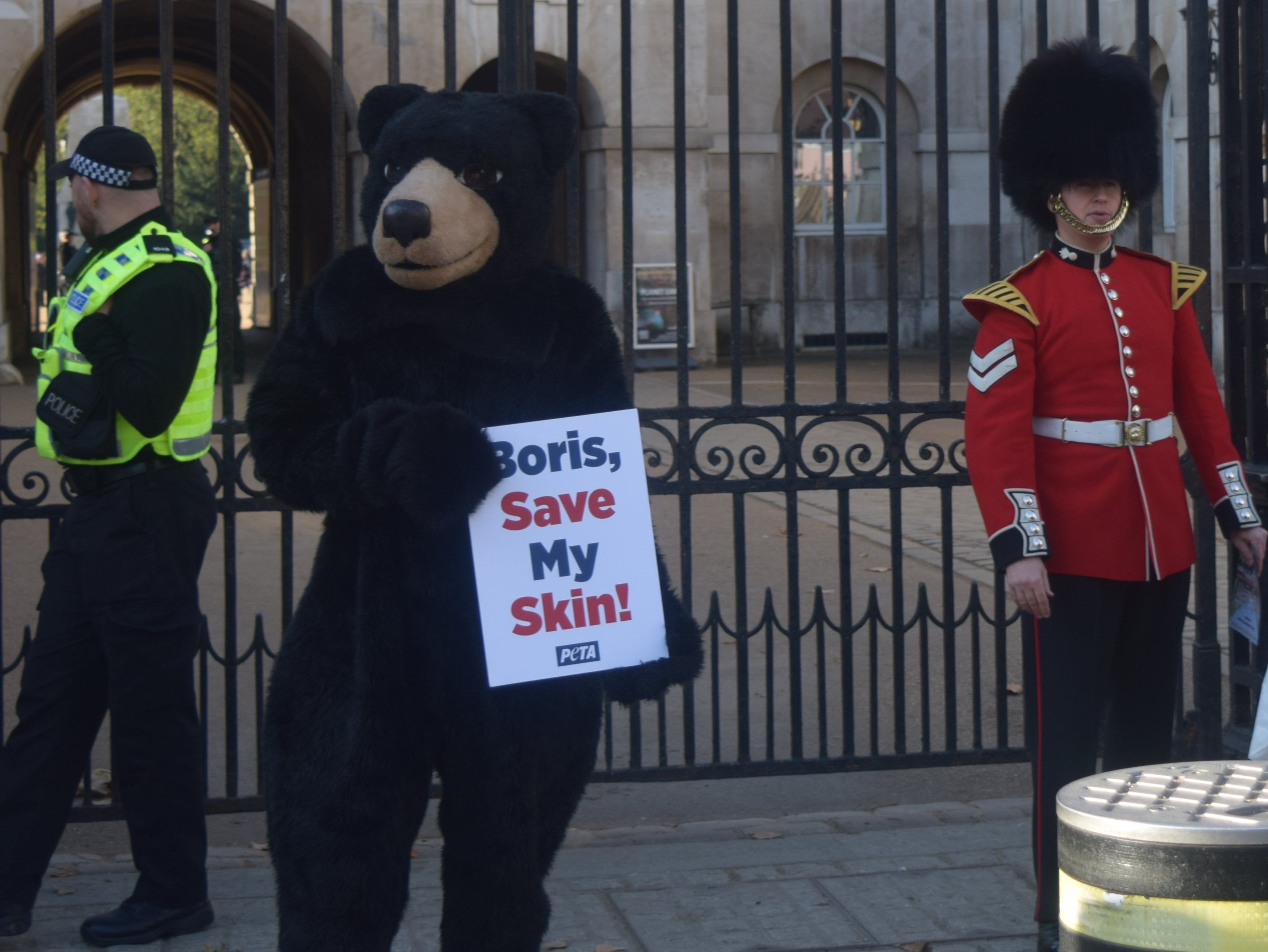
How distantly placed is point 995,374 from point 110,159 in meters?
2.14

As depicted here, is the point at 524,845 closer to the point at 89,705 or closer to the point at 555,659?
the point at 555,659

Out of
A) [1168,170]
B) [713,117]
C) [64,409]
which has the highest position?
[713,117]

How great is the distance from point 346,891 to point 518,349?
99cm

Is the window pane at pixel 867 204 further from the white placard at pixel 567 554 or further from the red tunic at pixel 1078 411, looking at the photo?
the white placard at pixel 567 554

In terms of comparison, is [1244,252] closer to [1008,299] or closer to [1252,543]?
[1252,543]

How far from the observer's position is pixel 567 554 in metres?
2.92

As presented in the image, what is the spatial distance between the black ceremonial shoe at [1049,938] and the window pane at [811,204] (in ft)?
68.7

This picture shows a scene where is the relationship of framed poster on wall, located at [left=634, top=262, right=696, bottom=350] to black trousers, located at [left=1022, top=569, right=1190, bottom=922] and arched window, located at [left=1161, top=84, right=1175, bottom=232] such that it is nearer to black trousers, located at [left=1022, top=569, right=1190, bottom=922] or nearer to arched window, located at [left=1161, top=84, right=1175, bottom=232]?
arched window, located at [left=1161, top=84, right=1175, bottom=232]

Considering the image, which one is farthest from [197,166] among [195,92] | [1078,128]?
[1078,128]

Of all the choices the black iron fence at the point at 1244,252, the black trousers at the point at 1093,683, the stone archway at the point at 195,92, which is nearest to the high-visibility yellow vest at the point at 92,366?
the black trousers at the point at 1093,683

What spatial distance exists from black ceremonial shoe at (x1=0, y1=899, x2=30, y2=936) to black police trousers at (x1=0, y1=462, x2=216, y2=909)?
2cm

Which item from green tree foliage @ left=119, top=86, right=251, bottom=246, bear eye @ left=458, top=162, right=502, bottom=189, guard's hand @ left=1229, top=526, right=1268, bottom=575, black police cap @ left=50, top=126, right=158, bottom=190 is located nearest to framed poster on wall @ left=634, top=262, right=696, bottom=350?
black police cap @ left=50, top=126, right=158, bottom=190

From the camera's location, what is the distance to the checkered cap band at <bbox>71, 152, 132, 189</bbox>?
3824 millimetres

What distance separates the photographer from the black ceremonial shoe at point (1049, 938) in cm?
357
